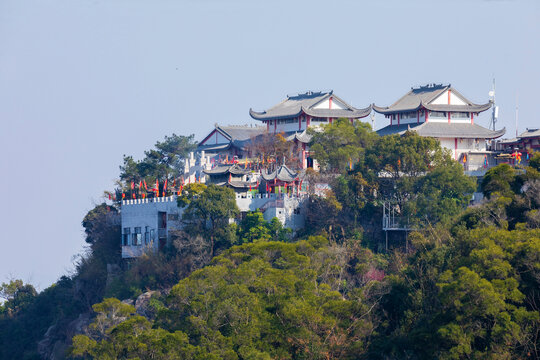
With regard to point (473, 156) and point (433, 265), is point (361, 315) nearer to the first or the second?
point (433, 265)

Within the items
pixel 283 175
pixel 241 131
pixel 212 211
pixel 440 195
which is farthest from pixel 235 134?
pixel 440 195

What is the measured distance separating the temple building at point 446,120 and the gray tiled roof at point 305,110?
1.31 metres

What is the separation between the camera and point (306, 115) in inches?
2285

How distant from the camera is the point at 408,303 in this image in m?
35.5

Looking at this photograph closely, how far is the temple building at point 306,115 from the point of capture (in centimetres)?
5704

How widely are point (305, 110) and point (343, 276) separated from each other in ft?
51.9

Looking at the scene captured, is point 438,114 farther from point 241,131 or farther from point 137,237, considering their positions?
point 137,237

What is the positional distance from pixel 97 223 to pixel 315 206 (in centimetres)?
1508

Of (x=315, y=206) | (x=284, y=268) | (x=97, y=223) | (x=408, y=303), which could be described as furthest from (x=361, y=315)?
(x=97, y=223)

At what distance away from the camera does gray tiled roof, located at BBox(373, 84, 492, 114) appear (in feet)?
185

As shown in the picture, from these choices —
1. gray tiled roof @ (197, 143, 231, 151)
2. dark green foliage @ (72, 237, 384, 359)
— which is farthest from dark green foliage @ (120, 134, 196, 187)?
dark green foliage @ (72, 237, 384, 359)

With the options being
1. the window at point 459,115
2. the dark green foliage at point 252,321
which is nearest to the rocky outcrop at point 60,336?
the dark green foliage at point 252,321

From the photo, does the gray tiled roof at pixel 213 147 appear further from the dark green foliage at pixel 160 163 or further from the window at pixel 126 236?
the window at pixel 126 236

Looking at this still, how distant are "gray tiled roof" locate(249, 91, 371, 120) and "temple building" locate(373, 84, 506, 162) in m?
1.31
